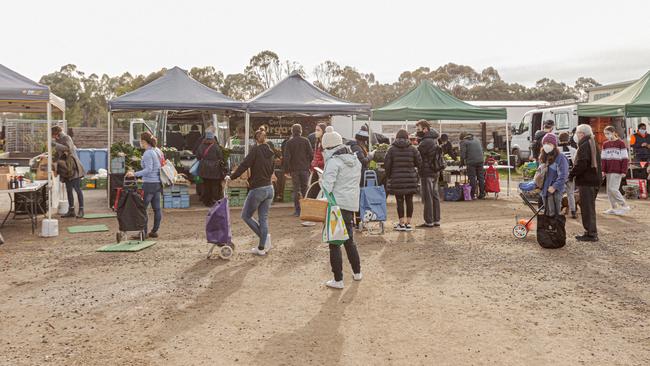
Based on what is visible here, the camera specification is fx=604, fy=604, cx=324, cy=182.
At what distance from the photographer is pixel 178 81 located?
13594 mm

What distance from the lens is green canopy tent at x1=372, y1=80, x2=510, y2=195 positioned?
47.8ft

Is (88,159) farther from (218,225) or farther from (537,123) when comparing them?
(537,123)

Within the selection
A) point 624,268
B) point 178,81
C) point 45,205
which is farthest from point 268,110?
point 624,268

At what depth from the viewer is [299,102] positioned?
1330 centimetres

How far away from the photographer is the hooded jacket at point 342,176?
19.7 ft

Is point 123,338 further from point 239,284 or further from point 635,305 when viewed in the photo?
point 635,305

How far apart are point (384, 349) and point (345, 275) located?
2354mm

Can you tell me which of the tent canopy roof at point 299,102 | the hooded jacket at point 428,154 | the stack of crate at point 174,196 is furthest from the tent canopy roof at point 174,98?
the hooded jacket at point 428,154

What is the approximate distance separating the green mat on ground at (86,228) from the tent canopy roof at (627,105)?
465 inches

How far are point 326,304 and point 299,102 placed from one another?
8153mm

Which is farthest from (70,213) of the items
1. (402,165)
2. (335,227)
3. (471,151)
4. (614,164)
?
(614,164)

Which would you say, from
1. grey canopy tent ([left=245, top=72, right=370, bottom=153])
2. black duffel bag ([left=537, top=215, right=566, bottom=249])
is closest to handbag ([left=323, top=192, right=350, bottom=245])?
black duffel bag ([left=537, top=215, right=566, bottom=249])

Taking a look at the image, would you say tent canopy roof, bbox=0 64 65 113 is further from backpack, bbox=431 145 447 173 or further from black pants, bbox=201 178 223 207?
backpack, bbox=431 145 447 173

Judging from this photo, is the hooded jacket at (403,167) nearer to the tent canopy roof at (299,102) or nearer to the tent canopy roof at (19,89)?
the tent canopy roof at (299,102)
